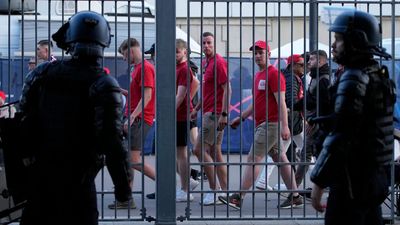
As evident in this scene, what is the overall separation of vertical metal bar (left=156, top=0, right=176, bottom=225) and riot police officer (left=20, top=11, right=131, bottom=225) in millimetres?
2640

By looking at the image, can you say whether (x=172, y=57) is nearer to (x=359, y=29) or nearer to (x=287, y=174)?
(x=287, y=174)

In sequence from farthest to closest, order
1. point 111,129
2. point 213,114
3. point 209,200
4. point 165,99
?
point 213,114
point 209,200
point 165,99
point 111,129

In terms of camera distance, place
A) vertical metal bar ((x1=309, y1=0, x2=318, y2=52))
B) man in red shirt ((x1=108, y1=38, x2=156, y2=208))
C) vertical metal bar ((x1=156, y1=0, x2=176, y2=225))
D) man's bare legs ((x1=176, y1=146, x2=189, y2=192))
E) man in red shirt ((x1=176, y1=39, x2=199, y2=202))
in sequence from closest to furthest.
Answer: vertical metal bar ((x1=156, y1=0, x2=176, y2=225)), vertical metal bar ((x1=309, y1=0, x2=318, y2=52)), man in red shirt ((x1=108, y1=38, x2=156, y2=208)), man in red shirt ((x1=176, y1=39, x2=199, y2=202)), man's bare legs ((x1=176, y1=146, x2=189, y2=192))

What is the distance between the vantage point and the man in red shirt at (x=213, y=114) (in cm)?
926

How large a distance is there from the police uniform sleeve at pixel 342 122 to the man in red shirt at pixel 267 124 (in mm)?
3077

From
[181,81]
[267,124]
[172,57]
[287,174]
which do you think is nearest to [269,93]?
[267,124]

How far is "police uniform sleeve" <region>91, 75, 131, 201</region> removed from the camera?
19.0 ft

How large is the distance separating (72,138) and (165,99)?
2828 millimetres

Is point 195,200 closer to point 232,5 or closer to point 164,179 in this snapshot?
point 164,179

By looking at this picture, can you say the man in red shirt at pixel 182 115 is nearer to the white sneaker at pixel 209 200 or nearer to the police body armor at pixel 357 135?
the white sneaker at pixel 209 200

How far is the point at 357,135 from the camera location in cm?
593

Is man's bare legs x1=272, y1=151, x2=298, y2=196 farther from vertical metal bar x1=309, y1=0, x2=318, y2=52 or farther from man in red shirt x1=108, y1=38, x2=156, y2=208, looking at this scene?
man in red shirt x1=108, y1=38, x2=156, y2=208

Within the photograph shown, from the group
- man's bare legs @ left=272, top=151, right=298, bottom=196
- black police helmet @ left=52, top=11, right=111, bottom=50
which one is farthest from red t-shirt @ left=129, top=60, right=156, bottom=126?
black police helmet @ left=52, top=11, right=111, bottom=50

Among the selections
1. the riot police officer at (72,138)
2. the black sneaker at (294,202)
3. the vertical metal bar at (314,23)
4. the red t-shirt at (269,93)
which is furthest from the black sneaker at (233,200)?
the riot police officer at (72,138)
